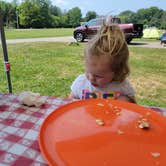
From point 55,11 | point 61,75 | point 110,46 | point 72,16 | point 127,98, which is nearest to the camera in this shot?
point 110,46

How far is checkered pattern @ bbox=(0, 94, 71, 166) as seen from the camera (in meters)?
0.58

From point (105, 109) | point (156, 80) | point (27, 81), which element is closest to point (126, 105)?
point (105, 109)

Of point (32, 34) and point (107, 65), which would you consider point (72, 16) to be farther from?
point (107, 65)

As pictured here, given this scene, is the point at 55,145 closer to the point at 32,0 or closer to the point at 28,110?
the point at 28,110

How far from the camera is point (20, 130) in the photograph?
72 centimetres

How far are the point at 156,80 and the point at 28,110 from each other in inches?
113

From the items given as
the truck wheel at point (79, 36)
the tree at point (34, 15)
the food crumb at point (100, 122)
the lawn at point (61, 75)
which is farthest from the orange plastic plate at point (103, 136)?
the tree at point (34, 15)

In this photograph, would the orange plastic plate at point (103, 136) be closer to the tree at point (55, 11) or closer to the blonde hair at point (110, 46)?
the blonde hair at point (110, 46)

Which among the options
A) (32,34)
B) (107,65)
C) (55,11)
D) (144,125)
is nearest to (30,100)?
(107,65)

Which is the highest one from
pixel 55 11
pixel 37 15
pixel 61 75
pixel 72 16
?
pixel 55 11

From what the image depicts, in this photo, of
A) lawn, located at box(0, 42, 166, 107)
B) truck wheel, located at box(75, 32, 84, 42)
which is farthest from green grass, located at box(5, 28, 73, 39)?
lawn, located at box(0, 42, 166, 107)

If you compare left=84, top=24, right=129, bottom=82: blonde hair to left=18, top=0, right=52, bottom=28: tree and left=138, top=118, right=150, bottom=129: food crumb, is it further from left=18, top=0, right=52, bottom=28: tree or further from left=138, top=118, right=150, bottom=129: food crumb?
left=18, top=0, right=52, bottom=28: tree

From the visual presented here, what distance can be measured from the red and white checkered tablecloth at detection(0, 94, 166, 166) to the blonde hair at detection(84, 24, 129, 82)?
248 millimetres

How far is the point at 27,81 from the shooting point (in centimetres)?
317
